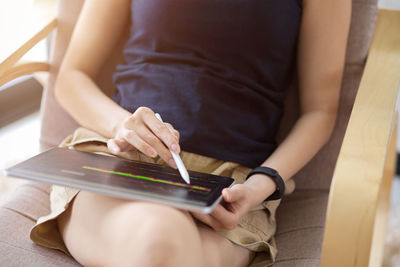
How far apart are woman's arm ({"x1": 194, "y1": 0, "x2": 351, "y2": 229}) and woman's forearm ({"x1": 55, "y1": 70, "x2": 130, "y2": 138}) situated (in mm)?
304

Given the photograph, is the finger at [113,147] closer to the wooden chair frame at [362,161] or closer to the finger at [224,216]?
the finger at [224,216]

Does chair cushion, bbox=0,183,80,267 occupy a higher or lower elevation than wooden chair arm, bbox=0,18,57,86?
lower

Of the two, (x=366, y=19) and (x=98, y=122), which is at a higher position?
(x=366, y=19)

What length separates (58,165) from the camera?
29.8 inches

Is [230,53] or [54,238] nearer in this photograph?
[54,238]

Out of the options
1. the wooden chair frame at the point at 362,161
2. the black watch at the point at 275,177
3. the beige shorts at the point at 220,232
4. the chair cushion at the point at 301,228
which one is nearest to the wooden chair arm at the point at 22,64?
the wooden chair frame at the point at 362,161

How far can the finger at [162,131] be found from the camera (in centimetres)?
80

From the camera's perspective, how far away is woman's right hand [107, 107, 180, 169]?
0.81 meters

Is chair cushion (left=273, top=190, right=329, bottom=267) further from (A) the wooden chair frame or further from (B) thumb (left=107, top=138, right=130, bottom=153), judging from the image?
(B) thumb (left=107, top=138, right=130, bottom=153)

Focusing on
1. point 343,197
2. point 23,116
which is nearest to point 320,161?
point 343,197

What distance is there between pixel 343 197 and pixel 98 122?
1.67 ft

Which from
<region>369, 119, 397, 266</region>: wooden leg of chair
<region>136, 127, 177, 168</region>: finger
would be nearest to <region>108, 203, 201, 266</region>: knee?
<region>136, 127, 177, 168</region>: finger

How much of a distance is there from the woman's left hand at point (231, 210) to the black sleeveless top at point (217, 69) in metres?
0.15

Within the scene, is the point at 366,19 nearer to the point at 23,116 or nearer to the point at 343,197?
the point at 343,197
